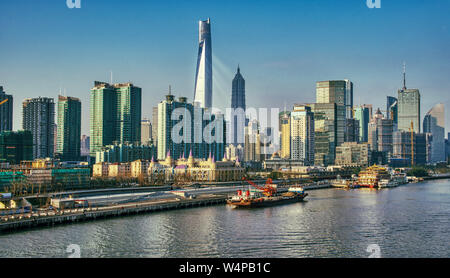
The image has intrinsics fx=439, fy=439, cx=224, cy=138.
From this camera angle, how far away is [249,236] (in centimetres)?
2059

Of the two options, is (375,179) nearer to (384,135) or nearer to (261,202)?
(261,202)

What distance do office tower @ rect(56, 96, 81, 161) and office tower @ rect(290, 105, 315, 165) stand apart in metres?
54.0

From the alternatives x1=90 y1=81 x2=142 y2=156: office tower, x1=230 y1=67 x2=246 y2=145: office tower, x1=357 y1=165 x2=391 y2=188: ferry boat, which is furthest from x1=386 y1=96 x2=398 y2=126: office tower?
x1=90 y1=81 x2=142 y2=156: office tower

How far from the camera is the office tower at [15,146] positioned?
63781 millimetres

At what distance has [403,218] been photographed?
26.7 metres

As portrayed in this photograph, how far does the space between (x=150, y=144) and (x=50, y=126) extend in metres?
20.1

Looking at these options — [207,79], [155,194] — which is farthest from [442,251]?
[207,79]

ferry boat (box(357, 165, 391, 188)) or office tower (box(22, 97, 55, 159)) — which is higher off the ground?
office tower (box(22, 97, 55, 159))

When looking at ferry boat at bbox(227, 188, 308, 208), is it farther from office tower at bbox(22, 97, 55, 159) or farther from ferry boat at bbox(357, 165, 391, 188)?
office tower at bbox(22, 97, 55, 159)

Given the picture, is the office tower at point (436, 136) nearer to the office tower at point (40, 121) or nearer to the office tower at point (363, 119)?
the office tower at point (363, 119)

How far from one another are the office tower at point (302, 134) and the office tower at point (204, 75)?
1014 inches

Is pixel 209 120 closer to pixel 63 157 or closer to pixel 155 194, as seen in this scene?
pixel 63 157

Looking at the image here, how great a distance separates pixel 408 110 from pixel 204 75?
79341mm

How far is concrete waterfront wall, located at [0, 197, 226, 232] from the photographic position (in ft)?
75.4
